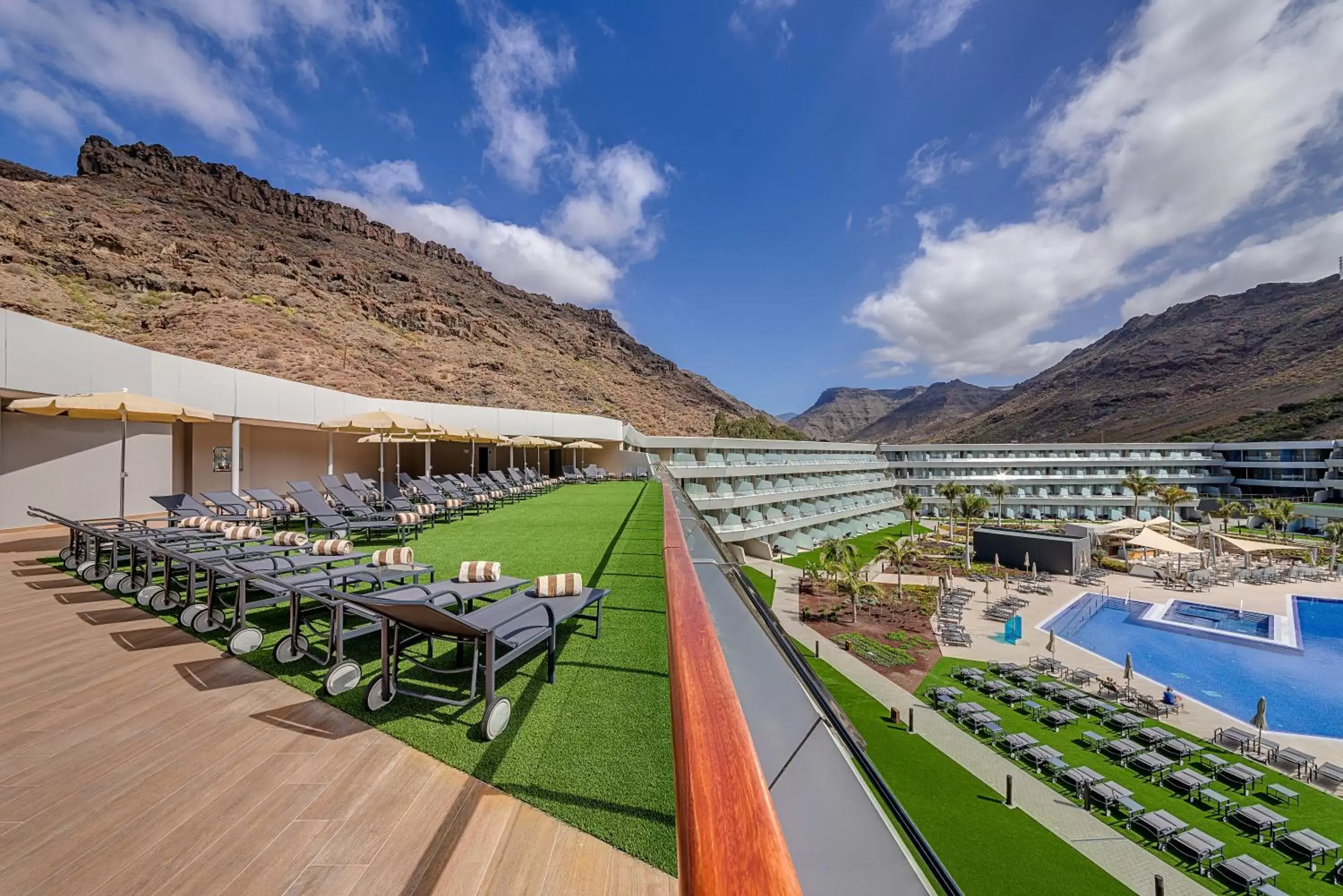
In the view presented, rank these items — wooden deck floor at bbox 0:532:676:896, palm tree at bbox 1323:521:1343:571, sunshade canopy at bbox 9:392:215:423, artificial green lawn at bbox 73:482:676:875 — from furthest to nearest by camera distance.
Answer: palm tree at bbox 1323:521:1343:571, sunshade canopy at bbox 9:392:215:423, artificial green lawn at bbox 73:482:676:875, wooden deck floor at bbox 0:532:676:896

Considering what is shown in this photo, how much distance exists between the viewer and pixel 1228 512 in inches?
1745

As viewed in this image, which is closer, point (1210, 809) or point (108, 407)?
point (108, 407)

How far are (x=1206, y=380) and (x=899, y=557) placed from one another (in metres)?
112

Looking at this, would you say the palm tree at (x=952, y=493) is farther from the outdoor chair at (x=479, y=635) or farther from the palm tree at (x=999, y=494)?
the outdoor chair at (x=479, y=635)

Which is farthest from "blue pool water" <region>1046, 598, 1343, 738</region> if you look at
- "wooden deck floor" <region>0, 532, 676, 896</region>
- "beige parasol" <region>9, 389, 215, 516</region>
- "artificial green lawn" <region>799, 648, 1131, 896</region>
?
"beige parasol" <region>9, 389, 215, 516</region>

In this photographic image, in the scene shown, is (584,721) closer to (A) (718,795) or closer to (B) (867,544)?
(A) (718,795)

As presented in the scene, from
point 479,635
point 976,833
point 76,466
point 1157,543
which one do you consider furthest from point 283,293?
point 1157,543

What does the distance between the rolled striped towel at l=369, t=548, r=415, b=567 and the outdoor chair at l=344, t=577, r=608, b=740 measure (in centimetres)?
104

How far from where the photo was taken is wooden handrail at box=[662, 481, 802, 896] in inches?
17.7

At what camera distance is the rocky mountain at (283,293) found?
1558 inches

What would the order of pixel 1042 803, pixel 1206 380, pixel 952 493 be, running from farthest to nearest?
pixel 1206 380 < pixel 952 493 < pixel 1042 803

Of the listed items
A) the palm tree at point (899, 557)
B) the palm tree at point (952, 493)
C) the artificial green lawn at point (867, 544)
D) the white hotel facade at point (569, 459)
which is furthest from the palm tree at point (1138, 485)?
the palm tree at point (899, 557)

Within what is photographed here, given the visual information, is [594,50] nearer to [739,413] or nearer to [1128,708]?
[1128,708]

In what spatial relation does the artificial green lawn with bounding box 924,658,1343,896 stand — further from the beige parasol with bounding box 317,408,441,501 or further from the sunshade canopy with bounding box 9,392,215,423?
the sunshade canopy with bounding box 9,392,215,423
